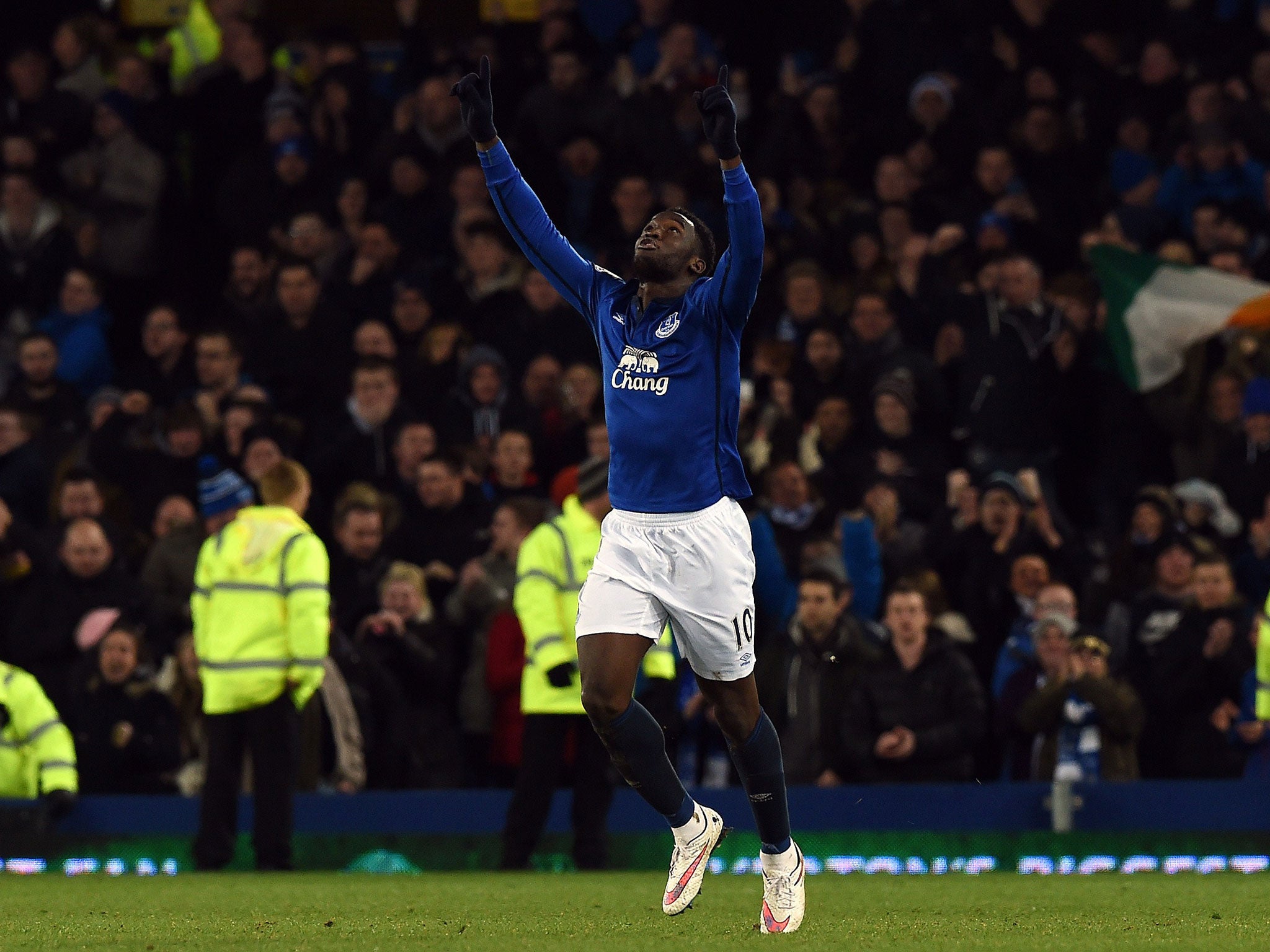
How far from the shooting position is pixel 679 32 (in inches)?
661

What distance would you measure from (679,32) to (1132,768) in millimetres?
7321

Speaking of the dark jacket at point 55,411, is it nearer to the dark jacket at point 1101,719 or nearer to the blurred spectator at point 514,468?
the blurred spectator at point 514,468

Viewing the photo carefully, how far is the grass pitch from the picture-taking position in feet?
22.2

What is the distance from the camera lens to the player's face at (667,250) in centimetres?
739

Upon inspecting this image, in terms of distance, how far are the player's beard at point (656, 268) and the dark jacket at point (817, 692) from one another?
191 inches

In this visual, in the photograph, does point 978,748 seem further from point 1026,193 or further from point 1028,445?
point 1026,193

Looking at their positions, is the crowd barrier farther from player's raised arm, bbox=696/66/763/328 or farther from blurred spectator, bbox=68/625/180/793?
player's raised arm, bbox=696/66/763/328

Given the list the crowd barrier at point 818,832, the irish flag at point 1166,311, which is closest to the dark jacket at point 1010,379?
the irish flag at point 1166,311

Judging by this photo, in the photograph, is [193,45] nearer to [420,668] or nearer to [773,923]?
[420,668]

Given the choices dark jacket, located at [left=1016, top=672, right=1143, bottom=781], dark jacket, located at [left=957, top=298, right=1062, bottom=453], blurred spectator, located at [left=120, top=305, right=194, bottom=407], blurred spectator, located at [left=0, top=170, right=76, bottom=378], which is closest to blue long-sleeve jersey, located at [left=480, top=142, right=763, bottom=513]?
dark jacket, located at [left=1016, top=672, right=1143, bottom=781]

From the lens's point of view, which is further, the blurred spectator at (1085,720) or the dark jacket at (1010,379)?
the dark jacket at (1010,379)

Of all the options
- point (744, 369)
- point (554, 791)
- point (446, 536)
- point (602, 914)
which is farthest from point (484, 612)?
point (602, 914)

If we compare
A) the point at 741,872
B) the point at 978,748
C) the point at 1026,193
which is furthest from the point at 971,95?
the point at 741,872

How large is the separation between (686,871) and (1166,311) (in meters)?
8.04
